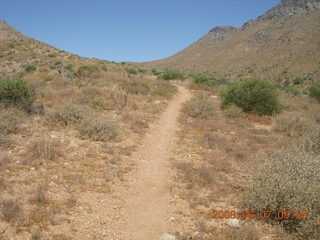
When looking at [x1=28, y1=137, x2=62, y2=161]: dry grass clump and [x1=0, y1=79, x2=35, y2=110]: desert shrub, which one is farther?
[x1=0, y1=79, x2=35, y2=110]: desert shrub

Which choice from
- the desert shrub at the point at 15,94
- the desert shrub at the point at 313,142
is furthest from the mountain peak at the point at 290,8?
the desert shrub at the point at 15,94

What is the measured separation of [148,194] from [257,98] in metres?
8.93

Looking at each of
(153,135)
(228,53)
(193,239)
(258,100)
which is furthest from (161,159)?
(228,53)

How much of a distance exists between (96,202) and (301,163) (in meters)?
3.64

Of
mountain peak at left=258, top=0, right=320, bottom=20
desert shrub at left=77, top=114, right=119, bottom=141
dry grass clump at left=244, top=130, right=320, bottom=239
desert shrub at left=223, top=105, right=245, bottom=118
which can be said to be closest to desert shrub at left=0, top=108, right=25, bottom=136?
desert shrub at left=77, top=114, right=119, bottom=141

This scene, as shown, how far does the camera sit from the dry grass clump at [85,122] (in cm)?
733

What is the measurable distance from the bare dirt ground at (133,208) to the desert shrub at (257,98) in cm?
713

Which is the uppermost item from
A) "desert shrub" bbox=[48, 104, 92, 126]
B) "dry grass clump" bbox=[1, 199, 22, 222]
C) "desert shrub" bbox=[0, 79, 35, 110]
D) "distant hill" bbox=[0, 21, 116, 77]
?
"distant hill" bbox=[0, 21, 116, 77]

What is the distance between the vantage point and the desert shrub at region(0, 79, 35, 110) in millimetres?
8844

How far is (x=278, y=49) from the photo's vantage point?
50.1 meters

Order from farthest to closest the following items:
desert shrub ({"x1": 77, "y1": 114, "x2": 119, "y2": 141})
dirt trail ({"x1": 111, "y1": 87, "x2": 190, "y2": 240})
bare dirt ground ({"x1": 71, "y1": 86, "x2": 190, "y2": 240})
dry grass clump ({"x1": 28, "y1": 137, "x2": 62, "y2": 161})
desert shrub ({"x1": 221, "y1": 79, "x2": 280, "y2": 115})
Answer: desert shrub ({"x1": 221, "y1": 79, "x2": 280, "y2": 115})
desert shrub ({"x1": 77, "y1": 114, "x2": 119, "y2": 141})
dry grass clump ({"x1": 28, "y1": 137, "x2": 62, "y2": 161})
dirt trail ({"x1": 111, "y1": 87, "x2": 190, "y2": 240})
bare dirt ground ({"x1": 71, "y1": 86, "x2": 190, "y2": 240})

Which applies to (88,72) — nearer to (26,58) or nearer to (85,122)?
(26,58)
